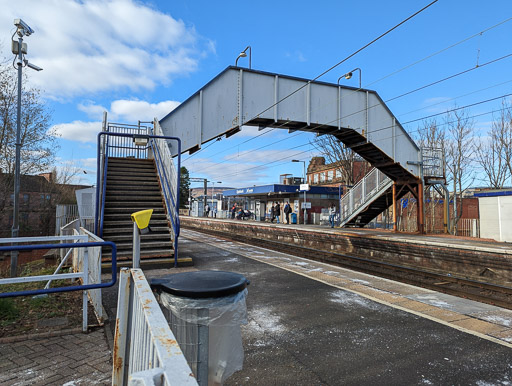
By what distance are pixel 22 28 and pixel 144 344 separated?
13455 mm

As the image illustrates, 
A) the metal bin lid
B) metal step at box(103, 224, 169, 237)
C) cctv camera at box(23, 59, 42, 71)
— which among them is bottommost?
metal step at box(103, 224, 169, 237)

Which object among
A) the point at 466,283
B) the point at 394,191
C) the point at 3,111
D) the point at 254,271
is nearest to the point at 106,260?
the point at 254,271

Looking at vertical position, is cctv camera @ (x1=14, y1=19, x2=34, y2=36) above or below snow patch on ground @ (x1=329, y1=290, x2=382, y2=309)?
above

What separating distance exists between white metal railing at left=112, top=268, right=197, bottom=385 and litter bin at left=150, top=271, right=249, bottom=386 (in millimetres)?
207

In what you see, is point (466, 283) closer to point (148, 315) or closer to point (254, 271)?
point (254, 271)

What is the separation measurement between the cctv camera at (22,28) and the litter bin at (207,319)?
12659 mm

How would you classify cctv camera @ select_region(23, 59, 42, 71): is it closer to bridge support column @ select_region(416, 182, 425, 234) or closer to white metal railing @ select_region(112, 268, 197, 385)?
white metal railing @ select_region(112, 268, 197, 385)

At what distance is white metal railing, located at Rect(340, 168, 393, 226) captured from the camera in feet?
60.8

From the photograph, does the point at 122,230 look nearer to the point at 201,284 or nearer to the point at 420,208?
the point at 201,284

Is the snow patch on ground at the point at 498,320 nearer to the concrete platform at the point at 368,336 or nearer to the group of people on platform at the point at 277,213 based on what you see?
the concrete platform at the point at 368,336

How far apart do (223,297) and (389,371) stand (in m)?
2.34

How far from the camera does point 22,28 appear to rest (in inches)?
428

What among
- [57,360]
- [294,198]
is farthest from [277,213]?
[57,360]

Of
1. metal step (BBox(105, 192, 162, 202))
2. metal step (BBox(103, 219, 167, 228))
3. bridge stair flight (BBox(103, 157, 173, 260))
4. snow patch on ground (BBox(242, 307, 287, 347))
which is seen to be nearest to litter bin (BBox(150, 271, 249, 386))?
snow patch on ground (BBox(242, 307, 287, 347))
